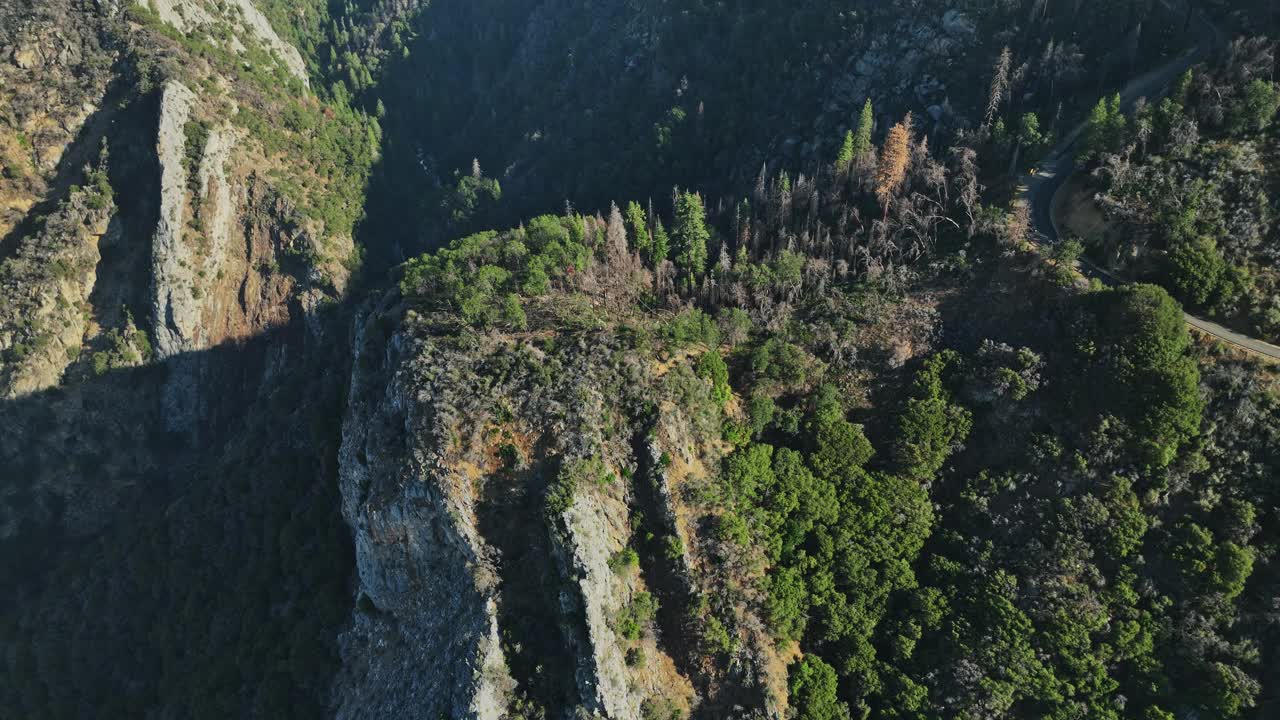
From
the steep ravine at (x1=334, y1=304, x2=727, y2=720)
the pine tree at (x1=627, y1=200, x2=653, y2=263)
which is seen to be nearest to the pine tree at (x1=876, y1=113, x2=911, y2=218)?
the pine tree at (x1=627, y1=200, x2=653, y2=263)

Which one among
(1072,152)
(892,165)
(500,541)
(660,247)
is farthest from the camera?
(660,247)

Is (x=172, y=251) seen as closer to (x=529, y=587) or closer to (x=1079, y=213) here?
(x=529, y=587)

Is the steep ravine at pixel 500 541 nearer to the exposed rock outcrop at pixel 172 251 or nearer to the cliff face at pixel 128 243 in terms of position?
the exposed rock outcrop at pixel 172 251

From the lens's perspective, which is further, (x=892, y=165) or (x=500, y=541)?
(x=892, y=165)

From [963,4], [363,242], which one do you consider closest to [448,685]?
[363,242]

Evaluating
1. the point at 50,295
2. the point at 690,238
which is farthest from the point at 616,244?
the point at 50,295

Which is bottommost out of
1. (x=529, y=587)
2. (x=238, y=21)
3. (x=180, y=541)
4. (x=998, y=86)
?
(x=529, y=587)
